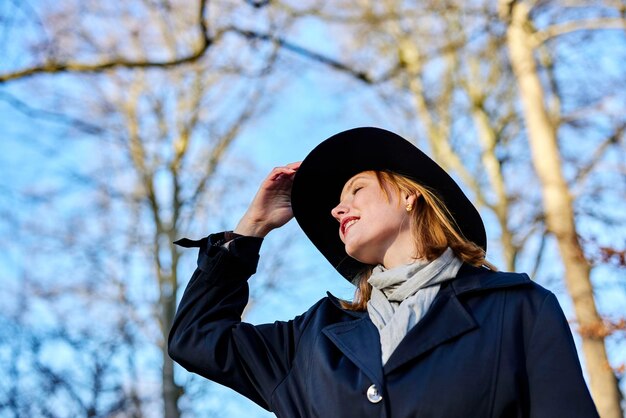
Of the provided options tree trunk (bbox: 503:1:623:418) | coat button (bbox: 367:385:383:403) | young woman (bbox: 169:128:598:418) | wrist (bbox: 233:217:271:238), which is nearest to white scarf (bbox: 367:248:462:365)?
young woman (bbox: 169:128:598:418)

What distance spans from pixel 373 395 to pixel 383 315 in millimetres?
310

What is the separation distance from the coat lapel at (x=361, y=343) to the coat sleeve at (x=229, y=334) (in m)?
0.20

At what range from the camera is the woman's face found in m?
2.84

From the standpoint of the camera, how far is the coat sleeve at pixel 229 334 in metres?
2.85

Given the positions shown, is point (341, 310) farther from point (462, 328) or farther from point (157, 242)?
point (157, 242)

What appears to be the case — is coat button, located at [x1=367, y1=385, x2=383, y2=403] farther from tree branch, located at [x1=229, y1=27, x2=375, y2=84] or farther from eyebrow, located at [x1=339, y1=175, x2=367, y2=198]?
tree branch, located at [x1=229, y1=27, x2=375, y2=84]

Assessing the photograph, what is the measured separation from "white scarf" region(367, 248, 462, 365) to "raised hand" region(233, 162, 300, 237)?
495 millimetres

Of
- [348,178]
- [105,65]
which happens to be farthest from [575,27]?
[348,178]

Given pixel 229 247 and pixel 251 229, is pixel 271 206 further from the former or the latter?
pixel 229 247

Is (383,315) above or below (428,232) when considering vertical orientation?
below

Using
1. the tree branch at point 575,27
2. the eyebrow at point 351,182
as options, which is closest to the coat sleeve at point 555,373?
the eyebrow at point 351,182

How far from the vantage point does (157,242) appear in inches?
581

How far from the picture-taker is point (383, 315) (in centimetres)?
271

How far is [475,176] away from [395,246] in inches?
457
